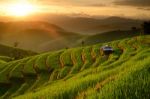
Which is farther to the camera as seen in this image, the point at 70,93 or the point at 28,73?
the point at 28,73

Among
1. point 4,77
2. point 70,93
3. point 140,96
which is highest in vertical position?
point 140,96

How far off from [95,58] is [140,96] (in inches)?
2429

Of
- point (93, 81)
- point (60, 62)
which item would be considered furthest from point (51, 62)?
point (93, 81)

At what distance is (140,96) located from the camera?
27.3 feet

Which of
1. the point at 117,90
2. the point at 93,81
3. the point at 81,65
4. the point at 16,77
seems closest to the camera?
the point at 117,90

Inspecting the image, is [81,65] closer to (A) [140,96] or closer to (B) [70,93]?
(B) [70,93]

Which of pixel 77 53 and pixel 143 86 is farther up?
pixel 143 86

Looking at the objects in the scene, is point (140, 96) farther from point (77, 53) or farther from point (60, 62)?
point (77, 53)

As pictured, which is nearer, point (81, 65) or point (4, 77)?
point (81, 65)

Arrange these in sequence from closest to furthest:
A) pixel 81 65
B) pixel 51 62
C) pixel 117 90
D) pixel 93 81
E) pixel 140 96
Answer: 1. pixel 140 96
2. pixel 117 90
3. pixel 93 81
4. pixel 81 65
5. pixel 51 62

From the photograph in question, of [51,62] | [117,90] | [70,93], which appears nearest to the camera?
[117,90]

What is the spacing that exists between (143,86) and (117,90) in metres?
0.71

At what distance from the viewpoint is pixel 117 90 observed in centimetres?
902

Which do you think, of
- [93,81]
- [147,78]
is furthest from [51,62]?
[147,78]
